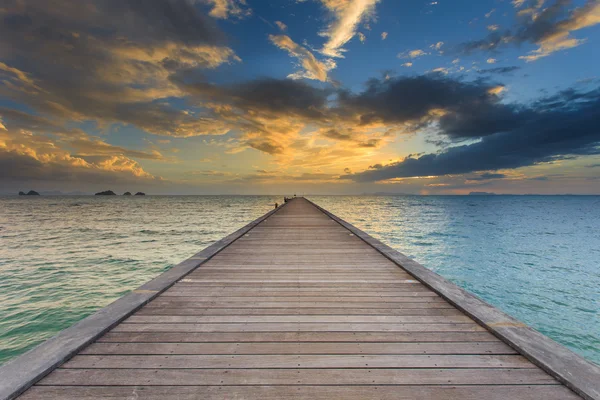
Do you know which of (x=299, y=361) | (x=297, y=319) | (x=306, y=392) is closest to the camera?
(x=306, y=392)

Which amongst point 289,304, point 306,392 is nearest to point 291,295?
point 289,304

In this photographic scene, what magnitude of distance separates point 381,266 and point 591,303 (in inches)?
339

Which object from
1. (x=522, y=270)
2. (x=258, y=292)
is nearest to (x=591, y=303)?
(x=522, y=270)

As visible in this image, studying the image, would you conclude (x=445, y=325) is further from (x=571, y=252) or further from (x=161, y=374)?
(x=571, y=252)

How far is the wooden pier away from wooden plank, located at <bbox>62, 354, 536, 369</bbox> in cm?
1

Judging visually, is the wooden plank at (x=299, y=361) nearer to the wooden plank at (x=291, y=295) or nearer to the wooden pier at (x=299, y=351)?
the wooden pier at (x=299, y=351)

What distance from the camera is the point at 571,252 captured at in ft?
57.2

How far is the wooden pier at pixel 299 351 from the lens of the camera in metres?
2.10

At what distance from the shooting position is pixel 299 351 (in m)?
2.57

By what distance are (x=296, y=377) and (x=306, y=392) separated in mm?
171

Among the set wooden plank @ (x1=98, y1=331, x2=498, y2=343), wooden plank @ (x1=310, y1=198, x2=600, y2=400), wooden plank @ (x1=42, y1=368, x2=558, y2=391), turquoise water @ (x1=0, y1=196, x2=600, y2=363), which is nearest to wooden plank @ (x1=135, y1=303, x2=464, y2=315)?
wooden plank @ (x1=310, y1=198, x2=600, y2=400)

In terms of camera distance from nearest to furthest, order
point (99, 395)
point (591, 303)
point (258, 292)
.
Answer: point (99, 395) < point (258, 292) < point (591, 303)

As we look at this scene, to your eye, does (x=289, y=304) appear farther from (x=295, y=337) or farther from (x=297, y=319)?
(x=295, y=337)

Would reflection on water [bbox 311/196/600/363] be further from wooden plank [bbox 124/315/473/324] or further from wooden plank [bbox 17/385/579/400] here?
wooden plank [bbox 17/385/579/400]
